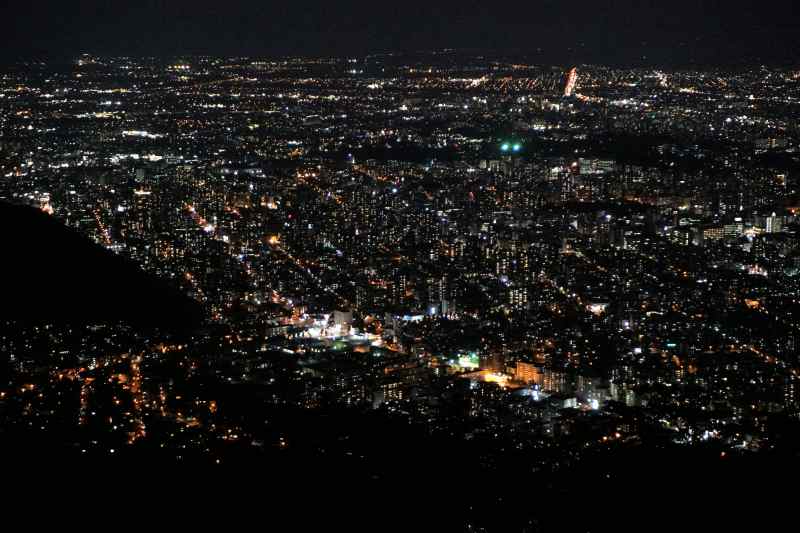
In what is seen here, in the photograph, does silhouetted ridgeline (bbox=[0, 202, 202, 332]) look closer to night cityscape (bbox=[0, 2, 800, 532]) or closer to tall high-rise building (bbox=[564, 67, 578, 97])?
night cityscape (bbox=[0, 2, 800, 532])

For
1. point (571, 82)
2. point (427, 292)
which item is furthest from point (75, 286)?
point (571, 82)

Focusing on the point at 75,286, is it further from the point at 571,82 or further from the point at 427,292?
the point at 571,82

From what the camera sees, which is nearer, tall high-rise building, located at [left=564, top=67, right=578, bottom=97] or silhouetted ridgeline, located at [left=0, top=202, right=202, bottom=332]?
silhouetted ridgeline, located at [left=0, top=202, right=202, bottom=332]

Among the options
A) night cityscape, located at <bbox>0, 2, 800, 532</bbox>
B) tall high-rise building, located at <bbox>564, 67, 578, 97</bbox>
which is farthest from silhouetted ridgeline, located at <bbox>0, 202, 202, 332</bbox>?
tall high-rise building, located at <bbox>564, 67, 578, 97</bbox>

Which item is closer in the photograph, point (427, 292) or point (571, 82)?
point (427, 292)

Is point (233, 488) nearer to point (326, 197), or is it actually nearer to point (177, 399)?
point (177, 399)
